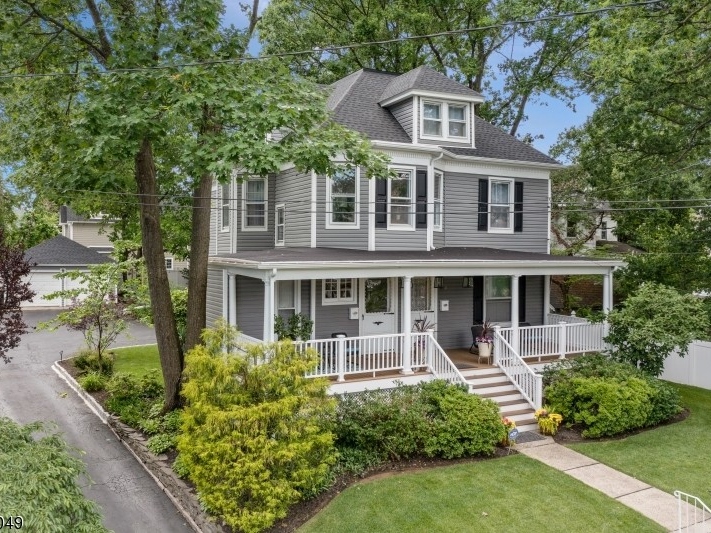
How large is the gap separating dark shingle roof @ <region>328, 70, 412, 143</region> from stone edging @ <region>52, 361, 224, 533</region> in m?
9.66

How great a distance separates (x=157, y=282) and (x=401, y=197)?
6.78 meters

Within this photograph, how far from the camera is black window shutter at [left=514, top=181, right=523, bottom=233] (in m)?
17.7

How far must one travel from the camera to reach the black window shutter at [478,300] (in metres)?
17.1

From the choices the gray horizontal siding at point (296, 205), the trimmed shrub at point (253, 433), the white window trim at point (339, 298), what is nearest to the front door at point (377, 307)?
the white window trim at point (339, 298)

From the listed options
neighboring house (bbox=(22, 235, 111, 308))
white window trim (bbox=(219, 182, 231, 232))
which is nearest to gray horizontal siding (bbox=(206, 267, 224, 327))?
white window trim (bbox=(219, 182, 231, 232))

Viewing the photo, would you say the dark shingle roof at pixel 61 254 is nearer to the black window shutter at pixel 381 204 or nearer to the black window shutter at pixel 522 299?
the black window shutter at pixel 381 204

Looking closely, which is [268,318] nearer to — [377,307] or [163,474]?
[163,474]

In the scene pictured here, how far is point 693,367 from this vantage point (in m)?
16.9

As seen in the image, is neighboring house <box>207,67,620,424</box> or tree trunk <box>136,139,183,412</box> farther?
neighboring house <box>207,67,620,424</box>

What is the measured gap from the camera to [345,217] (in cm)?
1499

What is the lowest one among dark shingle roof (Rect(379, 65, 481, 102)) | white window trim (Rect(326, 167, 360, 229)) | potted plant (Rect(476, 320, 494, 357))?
potted plant (Rect(476, 320, 494, 357))

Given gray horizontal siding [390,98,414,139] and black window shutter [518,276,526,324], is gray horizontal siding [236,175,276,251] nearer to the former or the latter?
gray horizontal siding [390,98,414,139]

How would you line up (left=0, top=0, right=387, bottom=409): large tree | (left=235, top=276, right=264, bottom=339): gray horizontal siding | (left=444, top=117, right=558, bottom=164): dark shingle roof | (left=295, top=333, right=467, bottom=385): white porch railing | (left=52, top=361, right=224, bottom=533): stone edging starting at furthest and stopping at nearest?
(left=444, top=117, right=558, bottom=164): dark shingle roof < (left=235, top=276, right=264, bottom=339): gray horizontal siding < (left=295, top=333, right=467, bottom=385): white porch railing < (left=0, top=0, right=387, bottom=409): large tree < (left=52, top=361, right=224, bottom=533): stone edging

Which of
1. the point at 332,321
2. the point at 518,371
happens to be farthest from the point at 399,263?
the point at 518,371
